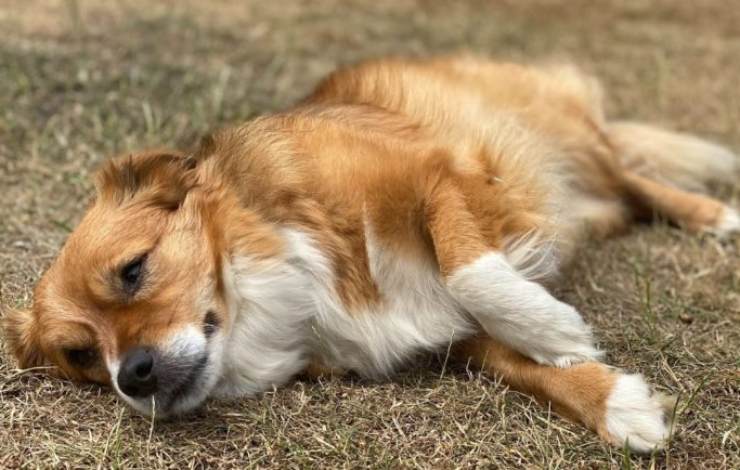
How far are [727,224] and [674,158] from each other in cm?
68

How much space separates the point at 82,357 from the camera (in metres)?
2.75

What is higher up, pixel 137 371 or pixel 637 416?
pixel 137 371

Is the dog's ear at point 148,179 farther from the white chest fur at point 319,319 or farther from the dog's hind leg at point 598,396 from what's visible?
the dog's hind leg at point 598,396

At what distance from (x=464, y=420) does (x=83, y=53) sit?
405cm

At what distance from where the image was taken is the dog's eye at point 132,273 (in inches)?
103

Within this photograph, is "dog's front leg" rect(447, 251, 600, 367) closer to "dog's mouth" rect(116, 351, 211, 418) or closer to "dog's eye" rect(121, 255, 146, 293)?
"dog's mouth" rect(116, 351, 211, 418)

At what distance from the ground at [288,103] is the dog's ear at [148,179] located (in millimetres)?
701

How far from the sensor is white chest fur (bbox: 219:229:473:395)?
2.77m

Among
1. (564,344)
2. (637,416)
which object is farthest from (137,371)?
(637,416)

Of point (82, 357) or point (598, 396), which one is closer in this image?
point (598, 396)

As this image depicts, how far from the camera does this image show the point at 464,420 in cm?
267

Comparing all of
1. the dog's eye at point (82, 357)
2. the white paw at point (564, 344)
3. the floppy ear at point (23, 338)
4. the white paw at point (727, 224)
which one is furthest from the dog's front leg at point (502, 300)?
the white paw at point (727, 224)

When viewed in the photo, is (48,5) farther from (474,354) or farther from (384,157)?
(474,354)

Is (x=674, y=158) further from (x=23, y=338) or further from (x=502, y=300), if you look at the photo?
(x=23, y=338)
